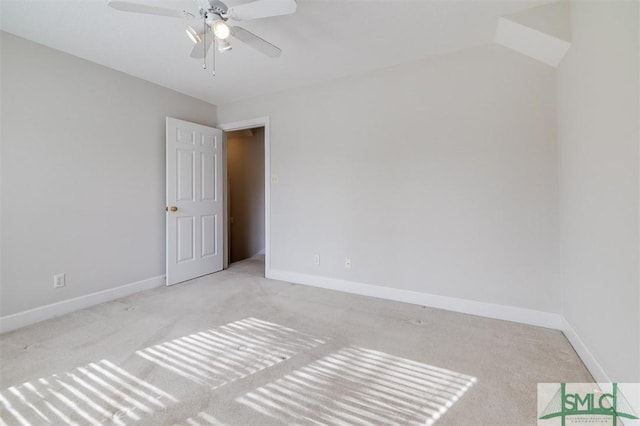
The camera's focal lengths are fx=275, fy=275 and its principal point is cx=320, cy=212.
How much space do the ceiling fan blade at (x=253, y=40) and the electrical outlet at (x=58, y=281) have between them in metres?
2.72

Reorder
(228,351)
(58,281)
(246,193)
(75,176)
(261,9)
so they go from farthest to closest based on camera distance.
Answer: (246,193) < (75,176) < (58,281) < (228,351) < (261,9)

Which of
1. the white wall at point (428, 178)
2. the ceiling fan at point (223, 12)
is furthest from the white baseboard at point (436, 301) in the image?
the ceiling fan at point (223, 12)

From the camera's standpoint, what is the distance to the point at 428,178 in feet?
9.08

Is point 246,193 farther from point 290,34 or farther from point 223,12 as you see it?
point 223,12

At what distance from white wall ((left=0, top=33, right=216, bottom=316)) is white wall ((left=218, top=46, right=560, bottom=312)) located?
151cm

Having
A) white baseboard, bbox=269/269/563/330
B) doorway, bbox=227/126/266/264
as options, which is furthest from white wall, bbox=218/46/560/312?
doorway, bbox=227/126/266/264

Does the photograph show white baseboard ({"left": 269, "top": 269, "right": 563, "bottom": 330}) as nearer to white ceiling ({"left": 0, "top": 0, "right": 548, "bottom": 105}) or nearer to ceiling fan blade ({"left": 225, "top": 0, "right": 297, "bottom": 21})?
white ceiling ({"left": 0, "top": 0, "right": 548, "bottom": 105})

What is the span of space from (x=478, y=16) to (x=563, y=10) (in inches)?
23.6

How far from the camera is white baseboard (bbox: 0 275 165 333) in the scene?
91.4 inches

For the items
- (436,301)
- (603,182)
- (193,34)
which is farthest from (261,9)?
(436,301)

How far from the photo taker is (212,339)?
2139 mm

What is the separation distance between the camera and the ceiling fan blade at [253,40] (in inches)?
74.6

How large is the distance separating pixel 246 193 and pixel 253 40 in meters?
4.10

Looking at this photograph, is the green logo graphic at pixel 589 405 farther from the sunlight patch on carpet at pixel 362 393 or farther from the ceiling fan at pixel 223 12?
the ceiling fan at pixel 223 12
